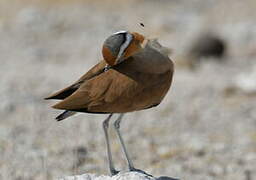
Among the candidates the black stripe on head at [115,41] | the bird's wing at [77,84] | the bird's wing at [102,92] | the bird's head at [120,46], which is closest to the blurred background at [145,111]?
the bird's wing at [77,84]

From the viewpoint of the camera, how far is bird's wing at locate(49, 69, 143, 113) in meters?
5.16

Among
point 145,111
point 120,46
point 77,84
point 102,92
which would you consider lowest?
point 102,92

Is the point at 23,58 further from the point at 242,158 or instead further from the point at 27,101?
the point at 242,158

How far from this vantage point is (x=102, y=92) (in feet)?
17.0

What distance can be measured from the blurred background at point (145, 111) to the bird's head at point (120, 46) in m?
1.65

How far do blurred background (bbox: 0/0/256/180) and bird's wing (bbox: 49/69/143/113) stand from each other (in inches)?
57.3

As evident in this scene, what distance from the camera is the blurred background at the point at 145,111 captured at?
914cm

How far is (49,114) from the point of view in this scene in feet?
36.7

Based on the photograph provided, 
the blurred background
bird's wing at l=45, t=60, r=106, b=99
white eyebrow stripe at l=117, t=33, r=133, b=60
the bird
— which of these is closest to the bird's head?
white eyebrow stripe at l=117, t=33, r=133, b=60

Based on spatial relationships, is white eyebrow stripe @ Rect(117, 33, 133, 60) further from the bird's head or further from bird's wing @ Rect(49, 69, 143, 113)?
bird's wing @ Rect(49, 69, 143, 113)

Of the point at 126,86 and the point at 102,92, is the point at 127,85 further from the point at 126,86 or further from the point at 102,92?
the point at 102,92

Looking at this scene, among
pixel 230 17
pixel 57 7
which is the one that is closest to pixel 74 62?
pixel 57 7

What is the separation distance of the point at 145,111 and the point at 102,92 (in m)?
7.03

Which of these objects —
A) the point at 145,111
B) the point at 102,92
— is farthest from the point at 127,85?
the point at 145,111
